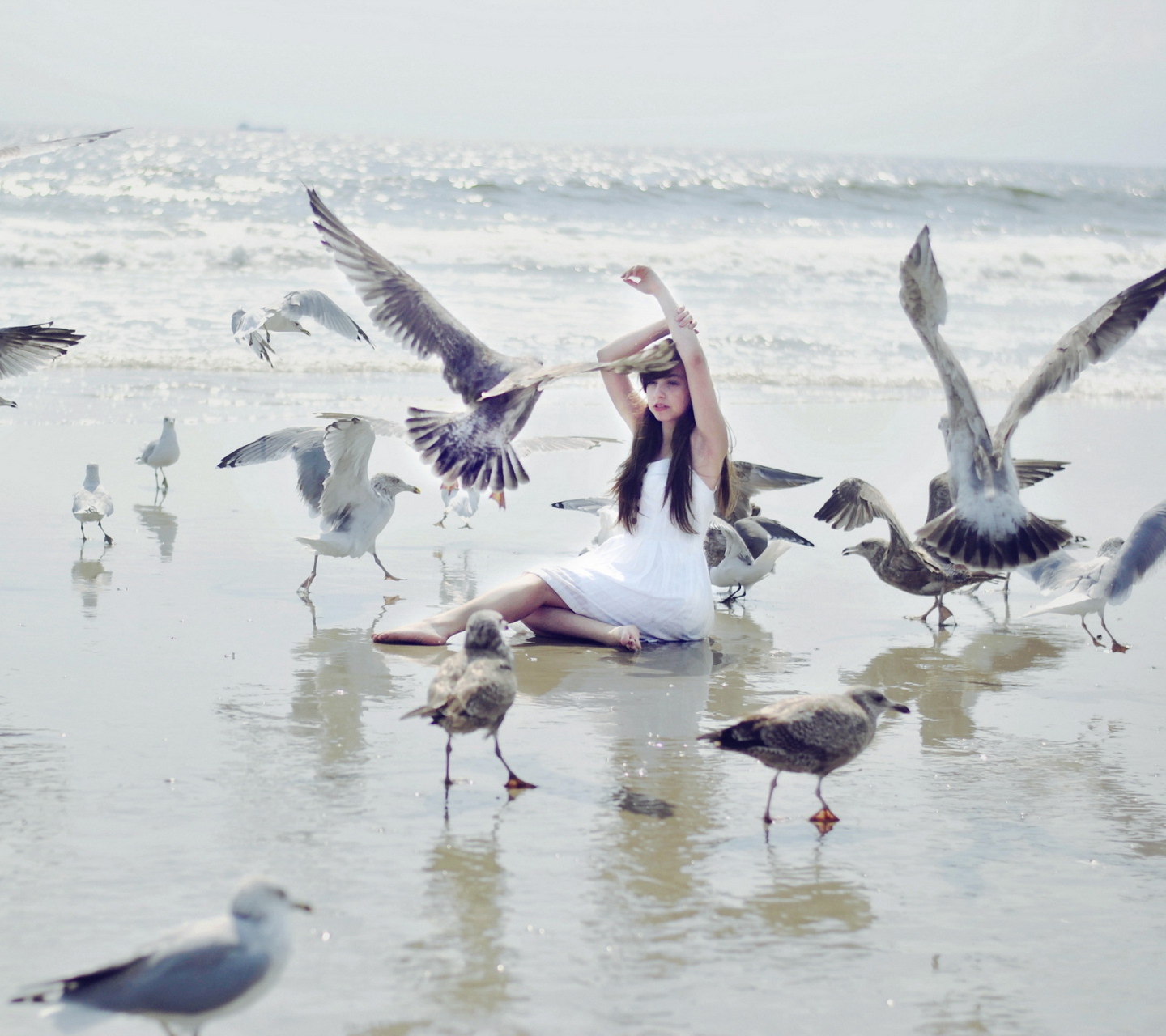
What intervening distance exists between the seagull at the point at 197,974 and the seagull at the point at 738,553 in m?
4.10

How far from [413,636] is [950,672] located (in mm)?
1966

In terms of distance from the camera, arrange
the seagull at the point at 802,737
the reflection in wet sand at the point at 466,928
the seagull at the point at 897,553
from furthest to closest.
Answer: the seagull at the point at 897,553 < the seagull at the point at 802,737 < the reflection in wet sand at the point at 466,928

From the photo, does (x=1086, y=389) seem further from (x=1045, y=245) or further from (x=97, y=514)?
(x=1045, y=245)

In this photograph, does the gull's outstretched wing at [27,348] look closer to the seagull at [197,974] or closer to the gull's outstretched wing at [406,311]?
the gull's outstretched wing at [406,311]

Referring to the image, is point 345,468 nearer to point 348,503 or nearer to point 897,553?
point 348,503

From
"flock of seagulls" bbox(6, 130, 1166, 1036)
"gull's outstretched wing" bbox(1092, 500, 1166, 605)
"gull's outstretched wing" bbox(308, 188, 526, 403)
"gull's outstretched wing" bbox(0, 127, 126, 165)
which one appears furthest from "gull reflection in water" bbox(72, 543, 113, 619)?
"gull's outstretched wing" bbox(1092, 500, 1166, 605)

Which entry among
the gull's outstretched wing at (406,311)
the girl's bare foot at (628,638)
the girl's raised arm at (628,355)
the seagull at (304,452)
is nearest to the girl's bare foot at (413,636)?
the girl's bare foot at (628,638)

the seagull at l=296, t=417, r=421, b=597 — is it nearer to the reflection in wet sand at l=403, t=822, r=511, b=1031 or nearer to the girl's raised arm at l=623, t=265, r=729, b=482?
the girl's raised arm at l=623, t=265, r=729, b=482

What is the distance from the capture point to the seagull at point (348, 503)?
20.6 feet

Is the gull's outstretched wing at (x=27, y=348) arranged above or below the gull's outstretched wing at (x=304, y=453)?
above

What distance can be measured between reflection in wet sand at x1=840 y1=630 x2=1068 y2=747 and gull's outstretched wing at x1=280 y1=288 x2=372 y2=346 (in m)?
5.39

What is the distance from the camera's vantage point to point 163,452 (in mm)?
8656

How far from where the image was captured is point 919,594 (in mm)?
6309

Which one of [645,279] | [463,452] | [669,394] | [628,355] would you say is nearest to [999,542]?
[669,394]
